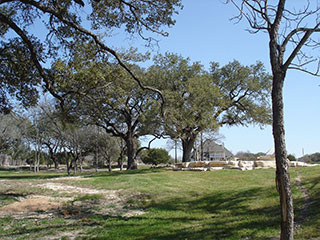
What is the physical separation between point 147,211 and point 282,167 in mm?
6577

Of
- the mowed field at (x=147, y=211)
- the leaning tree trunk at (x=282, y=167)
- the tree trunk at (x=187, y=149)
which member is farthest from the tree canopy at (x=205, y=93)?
the leaning tree trunk at (x=282, y=167)

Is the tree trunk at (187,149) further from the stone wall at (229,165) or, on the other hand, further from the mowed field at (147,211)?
the mowed field at (147,211)

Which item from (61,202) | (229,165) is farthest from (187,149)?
(61,202)

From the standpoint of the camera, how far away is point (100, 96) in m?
11.2

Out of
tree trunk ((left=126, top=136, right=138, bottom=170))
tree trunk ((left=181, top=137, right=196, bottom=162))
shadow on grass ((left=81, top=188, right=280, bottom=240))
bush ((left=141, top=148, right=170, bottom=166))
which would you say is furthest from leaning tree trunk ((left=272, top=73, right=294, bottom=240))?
bush ((left=141, top=148, right=170, bottom=166))

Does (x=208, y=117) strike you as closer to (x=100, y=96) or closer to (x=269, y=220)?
(x=100, y=96)

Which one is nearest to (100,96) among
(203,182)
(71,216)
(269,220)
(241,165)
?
(71,216)

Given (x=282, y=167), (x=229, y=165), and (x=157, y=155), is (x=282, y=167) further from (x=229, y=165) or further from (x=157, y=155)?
(x=157, y=155)

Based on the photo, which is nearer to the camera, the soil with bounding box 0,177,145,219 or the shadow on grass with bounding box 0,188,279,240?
the shadow on grass with bounding box 0,188,279,240

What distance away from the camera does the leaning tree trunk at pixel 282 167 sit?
5.50 metres

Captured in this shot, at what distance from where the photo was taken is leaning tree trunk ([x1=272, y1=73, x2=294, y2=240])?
18.0ft

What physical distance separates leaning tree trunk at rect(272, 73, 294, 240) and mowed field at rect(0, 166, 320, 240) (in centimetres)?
115

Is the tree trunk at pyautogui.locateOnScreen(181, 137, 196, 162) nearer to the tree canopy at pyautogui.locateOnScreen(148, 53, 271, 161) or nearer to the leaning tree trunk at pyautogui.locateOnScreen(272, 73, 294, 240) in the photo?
the tree canopy at pyautogui.locateOnScreen(148, 53, 271, 161)

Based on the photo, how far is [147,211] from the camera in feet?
35.9
